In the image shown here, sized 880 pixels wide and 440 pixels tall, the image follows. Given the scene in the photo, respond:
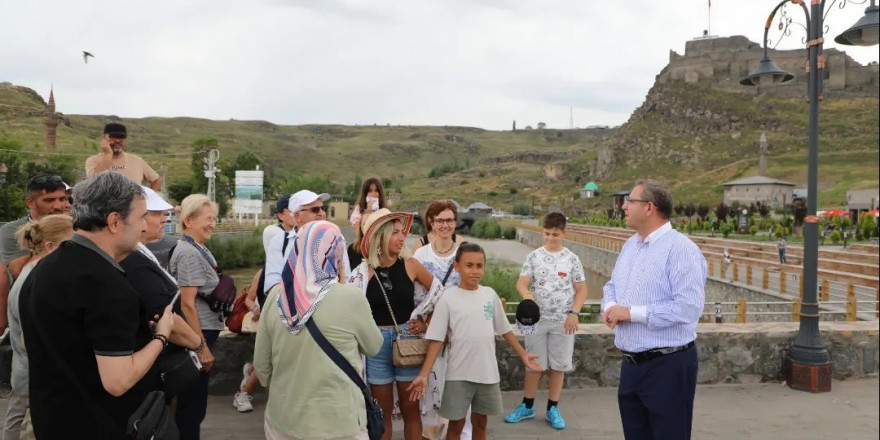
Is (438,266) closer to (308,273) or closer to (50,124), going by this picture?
(308,273)

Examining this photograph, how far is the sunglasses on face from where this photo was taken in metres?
3.61

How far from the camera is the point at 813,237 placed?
18.3 ft

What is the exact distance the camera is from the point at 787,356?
548 cm

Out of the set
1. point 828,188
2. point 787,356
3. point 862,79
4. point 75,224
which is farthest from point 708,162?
point 75,224

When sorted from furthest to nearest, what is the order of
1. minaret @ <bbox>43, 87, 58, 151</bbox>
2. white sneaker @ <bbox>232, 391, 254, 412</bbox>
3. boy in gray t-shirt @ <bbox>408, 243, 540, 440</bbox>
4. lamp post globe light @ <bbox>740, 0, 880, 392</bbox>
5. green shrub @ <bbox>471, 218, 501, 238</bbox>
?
green shrub @ <bbox>471, 218, 501, 238</bbox> < minaret @ <bbox>43, 87, 58, 151</bbox> < lamp post globe light @ <bbox>740, 0, 880, 392</bbox> < white sneaker @ <bbox>232, 391, 254, 412</bbox> < boy in gray t-shirt @ <bbox>408, 243, 540, 440</bbox>

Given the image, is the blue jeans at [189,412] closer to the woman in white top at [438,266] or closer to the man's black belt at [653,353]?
the woman in white top at [438,266]

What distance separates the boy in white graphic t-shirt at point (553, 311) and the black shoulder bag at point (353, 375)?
6.25 feet

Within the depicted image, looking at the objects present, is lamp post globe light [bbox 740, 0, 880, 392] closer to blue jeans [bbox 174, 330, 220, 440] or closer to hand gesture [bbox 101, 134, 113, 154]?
blue jeans [bbox 174, 330, 220, 440]

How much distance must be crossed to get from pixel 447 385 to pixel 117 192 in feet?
7.57

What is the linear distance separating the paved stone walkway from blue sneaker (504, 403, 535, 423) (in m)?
0.04

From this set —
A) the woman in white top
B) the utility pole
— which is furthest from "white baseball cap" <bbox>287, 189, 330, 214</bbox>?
the utility pole

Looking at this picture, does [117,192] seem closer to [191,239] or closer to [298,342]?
[298,342]

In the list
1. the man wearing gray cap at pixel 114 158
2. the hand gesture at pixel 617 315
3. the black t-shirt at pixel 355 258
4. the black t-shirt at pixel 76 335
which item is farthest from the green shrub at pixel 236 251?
the black t-shirt at pixel 76 335

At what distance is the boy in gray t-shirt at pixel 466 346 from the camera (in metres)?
3.55
